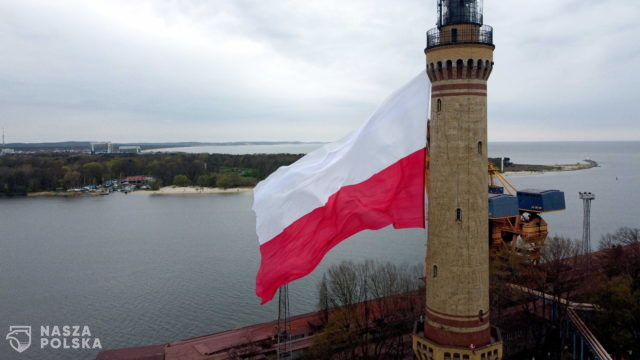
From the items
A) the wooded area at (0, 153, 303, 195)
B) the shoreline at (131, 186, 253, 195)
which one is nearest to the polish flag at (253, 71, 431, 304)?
the shoreline at (131, 186, 253, 195)

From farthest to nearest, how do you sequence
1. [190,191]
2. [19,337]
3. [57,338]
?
[190,191] → [19,337] → [57,338]

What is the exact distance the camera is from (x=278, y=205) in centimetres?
1587

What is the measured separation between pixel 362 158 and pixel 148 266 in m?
45.0

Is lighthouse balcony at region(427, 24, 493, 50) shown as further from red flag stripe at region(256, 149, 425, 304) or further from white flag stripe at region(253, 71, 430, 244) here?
red flag stripe at region(256, 149, 425, 304)

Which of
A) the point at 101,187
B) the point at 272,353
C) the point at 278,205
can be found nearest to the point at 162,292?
the point at 272,353

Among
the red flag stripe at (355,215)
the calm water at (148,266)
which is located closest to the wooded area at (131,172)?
the calm water at (148,266)

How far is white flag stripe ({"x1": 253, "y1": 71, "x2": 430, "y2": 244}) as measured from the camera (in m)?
15.5

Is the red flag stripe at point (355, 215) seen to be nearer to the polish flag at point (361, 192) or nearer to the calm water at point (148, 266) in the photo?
the polish flag at point (361, 192)

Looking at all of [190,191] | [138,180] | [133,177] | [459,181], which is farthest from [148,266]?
[133,177]

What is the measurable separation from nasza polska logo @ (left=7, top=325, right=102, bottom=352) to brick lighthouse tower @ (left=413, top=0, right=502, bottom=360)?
29.1 metres

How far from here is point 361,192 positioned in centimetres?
1556

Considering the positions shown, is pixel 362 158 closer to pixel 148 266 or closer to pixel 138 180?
pixel 148 266

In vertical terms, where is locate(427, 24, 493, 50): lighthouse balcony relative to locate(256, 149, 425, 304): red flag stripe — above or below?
above

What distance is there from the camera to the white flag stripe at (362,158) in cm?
1555
